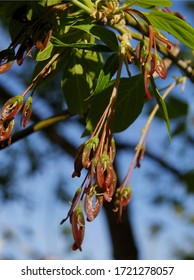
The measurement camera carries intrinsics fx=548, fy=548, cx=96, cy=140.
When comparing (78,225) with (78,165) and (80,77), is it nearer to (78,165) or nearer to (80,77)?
(78,165)

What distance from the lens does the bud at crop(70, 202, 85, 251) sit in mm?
432

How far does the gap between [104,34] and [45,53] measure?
0.18ft

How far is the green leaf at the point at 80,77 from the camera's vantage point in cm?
56

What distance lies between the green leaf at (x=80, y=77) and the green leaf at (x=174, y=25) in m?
0.09

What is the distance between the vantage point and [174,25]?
478 mm

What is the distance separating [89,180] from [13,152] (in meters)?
1.35

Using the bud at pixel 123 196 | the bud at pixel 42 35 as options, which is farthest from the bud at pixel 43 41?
the bud at pixel 123 196

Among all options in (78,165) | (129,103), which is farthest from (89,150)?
(129,103)

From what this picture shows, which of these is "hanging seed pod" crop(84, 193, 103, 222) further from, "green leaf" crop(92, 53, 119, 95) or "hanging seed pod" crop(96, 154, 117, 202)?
"green leaf" crop(92, 53, 119, 95)

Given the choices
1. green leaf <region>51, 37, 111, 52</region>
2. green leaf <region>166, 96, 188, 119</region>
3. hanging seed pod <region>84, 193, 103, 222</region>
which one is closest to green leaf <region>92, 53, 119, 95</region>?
green leaf <region>51, 37, 111, 52</region>
